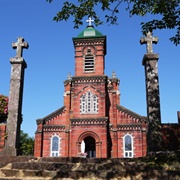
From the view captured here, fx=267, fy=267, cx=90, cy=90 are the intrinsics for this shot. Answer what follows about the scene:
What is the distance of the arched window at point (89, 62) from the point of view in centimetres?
3550

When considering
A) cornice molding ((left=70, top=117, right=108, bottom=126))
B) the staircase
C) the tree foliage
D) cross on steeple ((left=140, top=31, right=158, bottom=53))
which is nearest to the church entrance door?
cornice molding ((left=70, top=117, right=108, bottom=126))

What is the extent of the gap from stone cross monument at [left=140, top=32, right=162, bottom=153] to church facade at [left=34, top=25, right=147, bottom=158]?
18509 millimetres

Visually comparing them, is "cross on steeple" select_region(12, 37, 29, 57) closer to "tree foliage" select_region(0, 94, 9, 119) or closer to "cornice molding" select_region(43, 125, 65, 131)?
"tree foliage" select_region(0, 94, 9, 119)

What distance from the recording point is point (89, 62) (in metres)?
35.8

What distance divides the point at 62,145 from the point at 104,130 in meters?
6.39

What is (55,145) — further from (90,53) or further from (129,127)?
(90,53)

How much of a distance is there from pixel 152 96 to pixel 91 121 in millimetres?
19672

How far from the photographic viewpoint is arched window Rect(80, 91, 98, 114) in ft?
109

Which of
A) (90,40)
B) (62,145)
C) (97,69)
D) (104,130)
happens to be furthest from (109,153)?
(90,40)

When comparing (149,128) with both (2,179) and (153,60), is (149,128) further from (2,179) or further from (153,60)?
(2,179)

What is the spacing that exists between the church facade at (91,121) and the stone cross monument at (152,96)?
729 inches

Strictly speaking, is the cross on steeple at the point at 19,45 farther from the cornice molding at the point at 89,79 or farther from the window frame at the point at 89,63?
the window frame at the point at 89,63

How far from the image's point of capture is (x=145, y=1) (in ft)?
30.5

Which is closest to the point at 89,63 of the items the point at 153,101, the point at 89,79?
the point at 89,79
